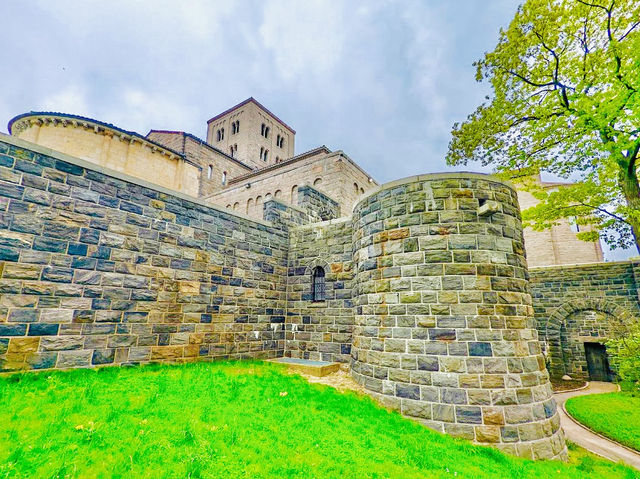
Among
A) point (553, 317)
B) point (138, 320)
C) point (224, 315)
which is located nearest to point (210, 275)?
point (224, 315)

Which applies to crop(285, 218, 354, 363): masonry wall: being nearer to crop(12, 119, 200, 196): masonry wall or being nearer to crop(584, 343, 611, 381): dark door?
crop(12, 119, 200, 196): masonry wall

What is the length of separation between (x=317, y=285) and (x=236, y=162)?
29162mm

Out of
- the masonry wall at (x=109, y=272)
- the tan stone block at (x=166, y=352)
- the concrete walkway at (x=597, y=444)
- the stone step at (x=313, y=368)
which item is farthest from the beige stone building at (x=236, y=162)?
the concrete walkway at (x=597, y=444)

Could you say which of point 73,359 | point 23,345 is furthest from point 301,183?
point 23,345

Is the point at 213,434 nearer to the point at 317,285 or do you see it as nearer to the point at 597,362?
the point at 317,285

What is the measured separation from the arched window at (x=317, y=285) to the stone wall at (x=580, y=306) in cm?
1118

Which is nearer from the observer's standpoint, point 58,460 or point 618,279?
point 58,460

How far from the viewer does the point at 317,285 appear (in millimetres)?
9922

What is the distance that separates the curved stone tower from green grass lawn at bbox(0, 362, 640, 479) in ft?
1.62

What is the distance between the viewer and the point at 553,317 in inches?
561

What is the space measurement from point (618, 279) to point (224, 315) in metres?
16.3

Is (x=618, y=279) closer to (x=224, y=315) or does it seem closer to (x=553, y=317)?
(x=553, y=317)

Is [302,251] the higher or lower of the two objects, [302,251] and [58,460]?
the higher

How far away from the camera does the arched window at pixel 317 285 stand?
9.76 meters
